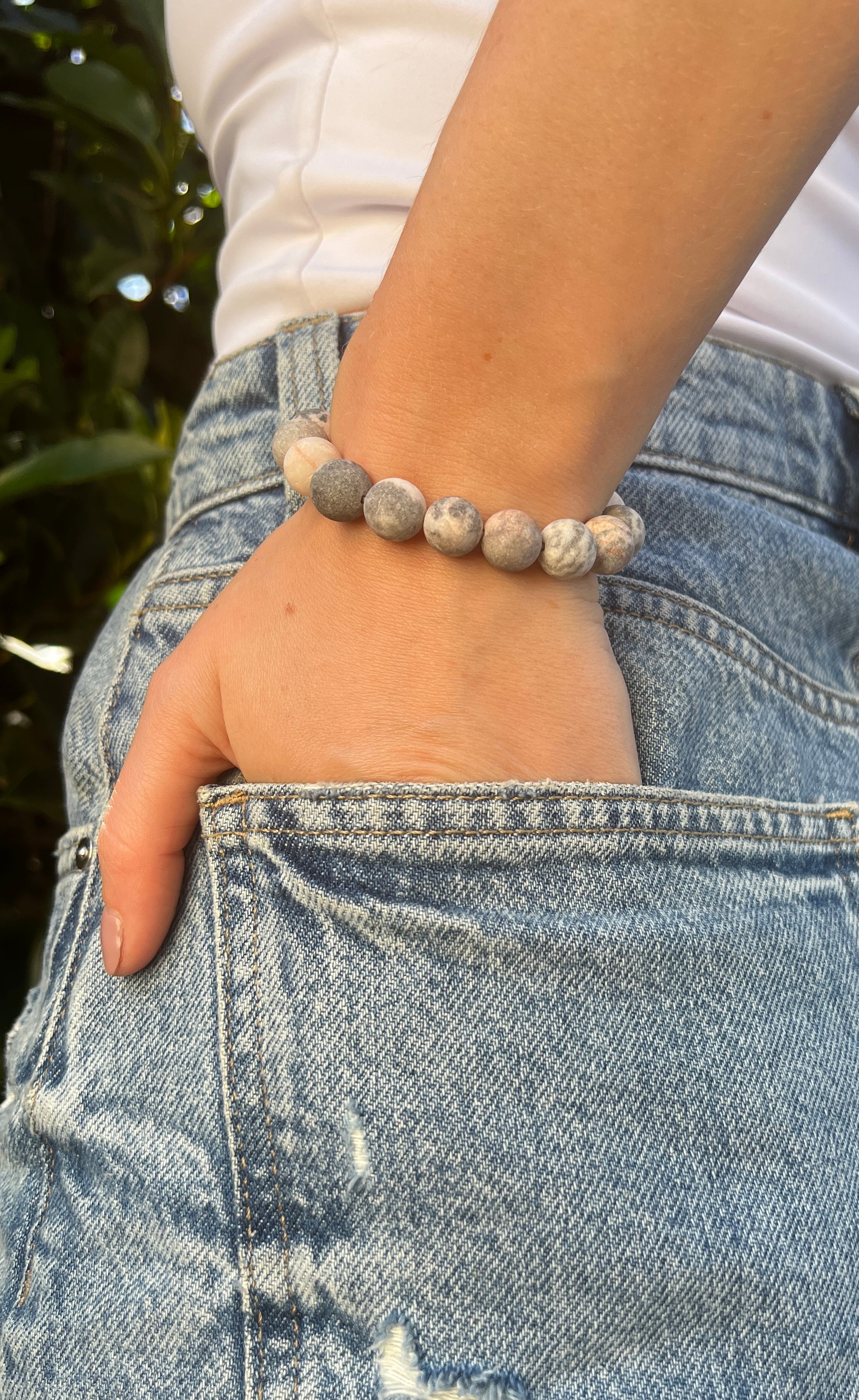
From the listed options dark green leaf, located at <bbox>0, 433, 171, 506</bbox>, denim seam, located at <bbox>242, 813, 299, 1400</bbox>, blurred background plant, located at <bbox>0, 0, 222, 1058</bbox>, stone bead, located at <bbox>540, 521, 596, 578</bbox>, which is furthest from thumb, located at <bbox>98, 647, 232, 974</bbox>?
blurred background plant, located at <bbox>0, 0, 222, 1058</bbox>

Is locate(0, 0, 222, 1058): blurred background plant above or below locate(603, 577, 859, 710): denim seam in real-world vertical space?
below

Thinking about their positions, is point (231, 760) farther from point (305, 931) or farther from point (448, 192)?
point (448, 192)

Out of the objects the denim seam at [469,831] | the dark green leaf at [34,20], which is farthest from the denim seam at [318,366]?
the dark green leaf at [34,20]

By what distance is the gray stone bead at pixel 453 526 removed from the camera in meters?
0.56

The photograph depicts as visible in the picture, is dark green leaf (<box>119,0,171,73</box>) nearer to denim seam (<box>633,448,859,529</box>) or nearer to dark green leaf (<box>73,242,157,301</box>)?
dark green leaf (<box>73,242,157,301</box>)

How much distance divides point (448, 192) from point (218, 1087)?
0.52 meters

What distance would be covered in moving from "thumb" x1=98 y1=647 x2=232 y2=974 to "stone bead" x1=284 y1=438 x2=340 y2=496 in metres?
0.13

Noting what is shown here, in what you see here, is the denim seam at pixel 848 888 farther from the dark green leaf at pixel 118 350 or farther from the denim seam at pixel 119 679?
the dark green leaf at pixel 118 350

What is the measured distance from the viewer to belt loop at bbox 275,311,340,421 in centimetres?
72

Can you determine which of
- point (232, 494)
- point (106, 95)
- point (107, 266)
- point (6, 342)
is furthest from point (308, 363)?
point (107, 266)

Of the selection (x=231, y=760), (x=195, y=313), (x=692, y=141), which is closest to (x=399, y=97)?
(x=692, y=141)

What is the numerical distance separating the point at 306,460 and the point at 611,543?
0.63ft

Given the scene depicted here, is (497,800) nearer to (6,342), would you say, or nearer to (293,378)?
(293,378)

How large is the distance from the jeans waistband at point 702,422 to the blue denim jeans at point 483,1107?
13 cm
